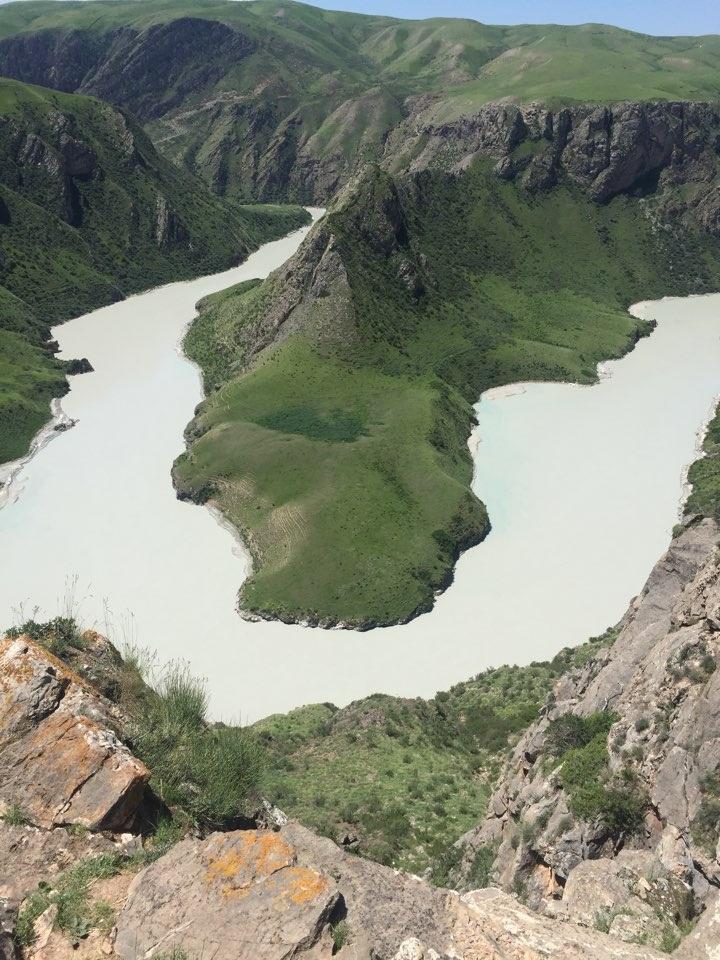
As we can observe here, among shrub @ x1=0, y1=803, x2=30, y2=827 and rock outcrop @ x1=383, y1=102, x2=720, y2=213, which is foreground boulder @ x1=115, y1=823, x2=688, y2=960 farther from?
rock outcrop @ x1=383, y1=102, x2=720, y2=213

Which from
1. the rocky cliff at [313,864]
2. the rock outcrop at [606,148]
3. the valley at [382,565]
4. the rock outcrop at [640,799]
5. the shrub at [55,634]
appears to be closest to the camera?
the rocky cliff at [313,864]

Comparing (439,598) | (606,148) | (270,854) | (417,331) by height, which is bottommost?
(270,854)

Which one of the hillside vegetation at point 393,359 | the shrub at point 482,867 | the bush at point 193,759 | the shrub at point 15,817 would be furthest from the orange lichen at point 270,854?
the hillside vegetation at point 393,359

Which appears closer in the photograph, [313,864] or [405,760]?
[313,864]

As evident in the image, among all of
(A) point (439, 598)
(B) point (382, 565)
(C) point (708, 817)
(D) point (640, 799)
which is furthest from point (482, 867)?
Result: (B) point (382, 565)

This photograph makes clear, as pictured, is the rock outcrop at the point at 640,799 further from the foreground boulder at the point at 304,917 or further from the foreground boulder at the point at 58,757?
the foreground boulder at the point at 58,757

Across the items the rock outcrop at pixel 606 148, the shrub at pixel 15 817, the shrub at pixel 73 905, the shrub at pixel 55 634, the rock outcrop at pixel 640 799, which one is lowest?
the shrub at pixel 73 905

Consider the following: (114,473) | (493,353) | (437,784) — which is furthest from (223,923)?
(493,353)

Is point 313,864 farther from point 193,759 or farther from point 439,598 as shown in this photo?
point 439,598
